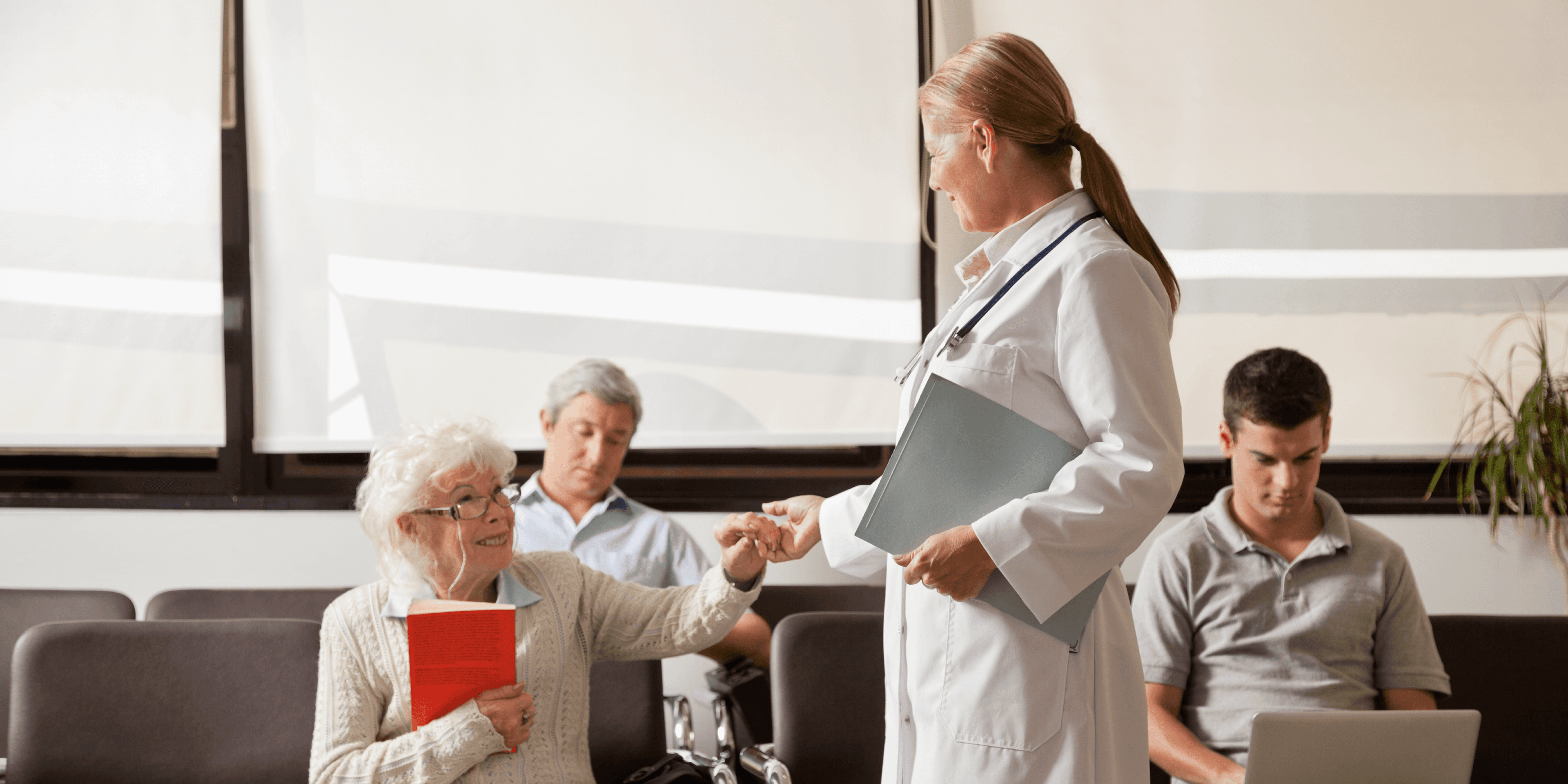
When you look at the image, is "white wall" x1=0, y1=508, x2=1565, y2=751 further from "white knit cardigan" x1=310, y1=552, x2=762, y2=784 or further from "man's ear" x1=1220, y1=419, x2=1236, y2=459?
"white knit cardigan" x1=310, y1=552, x2=762, y2=784

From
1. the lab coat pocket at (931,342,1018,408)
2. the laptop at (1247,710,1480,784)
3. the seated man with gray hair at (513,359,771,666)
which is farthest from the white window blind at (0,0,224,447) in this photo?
the laptop at (1247,710,1480,784)

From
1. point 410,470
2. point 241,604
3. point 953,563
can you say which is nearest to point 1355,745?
point 953,563

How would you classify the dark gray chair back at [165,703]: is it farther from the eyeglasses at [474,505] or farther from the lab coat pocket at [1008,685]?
the lab coat pocket at [1008,685]

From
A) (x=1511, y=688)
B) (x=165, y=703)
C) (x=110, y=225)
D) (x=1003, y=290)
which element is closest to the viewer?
(x=1003, y=290)

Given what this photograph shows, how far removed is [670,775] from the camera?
5.68ft

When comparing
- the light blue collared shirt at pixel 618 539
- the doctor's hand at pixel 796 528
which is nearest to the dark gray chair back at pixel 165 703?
the light blue collared shirt at pixel 618 539

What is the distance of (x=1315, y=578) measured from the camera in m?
1.81

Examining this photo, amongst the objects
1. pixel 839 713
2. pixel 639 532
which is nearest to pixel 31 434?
pixel 639 532

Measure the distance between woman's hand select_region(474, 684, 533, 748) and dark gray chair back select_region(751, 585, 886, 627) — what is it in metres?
0.97

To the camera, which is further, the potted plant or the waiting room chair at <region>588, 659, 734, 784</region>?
the potted plant

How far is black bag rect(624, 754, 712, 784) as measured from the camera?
1.72 metres

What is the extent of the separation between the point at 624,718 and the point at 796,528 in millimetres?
756

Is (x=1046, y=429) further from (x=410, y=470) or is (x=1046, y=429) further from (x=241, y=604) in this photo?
(x=241, y=604)

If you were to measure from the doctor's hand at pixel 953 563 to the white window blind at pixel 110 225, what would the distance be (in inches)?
113
